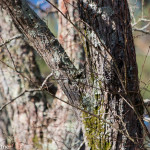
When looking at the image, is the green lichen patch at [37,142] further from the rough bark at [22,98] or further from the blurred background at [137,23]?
the blurred background at [137,23]

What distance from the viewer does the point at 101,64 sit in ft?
5.87

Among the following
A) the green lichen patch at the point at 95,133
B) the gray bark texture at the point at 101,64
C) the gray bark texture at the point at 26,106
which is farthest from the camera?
the gray bark texture at the point at 26,106

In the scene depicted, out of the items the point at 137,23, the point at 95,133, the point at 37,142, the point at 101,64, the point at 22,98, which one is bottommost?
the point at 37,142

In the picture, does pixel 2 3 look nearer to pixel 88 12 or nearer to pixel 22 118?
pixel 88 12

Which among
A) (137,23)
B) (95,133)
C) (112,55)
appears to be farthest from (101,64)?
(137,23)

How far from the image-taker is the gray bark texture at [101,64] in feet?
5.74

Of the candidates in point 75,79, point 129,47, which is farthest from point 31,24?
point 129,47

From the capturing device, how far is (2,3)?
1.68 m

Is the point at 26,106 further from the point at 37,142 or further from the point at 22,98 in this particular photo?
the point at 37,142

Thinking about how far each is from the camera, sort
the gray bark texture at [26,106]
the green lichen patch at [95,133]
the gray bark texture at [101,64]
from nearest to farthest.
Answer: the gray bark texture at [101,64] < the green lichen patch at [95,133] < the gray bark texture at [26,106]

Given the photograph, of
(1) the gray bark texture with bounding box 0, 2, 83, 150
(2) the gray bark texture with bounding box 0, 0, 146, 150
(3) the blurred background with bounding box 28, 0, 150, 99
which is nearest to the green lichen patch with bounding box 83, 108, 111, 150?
(2) the gray bark texture with bounding box 0, 0, 146, 150

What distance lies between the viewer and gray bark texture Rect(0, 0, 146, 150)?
1748mm

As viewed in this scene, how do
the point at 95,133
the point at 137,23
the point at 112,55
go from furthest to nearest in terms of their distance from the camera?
the point at 137,23 < the point at 95,133 < the point at 112,55

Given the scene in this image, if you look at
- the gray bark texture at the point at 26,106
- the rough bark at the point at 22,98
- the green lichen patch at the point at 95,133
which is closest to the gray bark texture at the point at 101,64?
the green lichen patch at the point at 95,133
